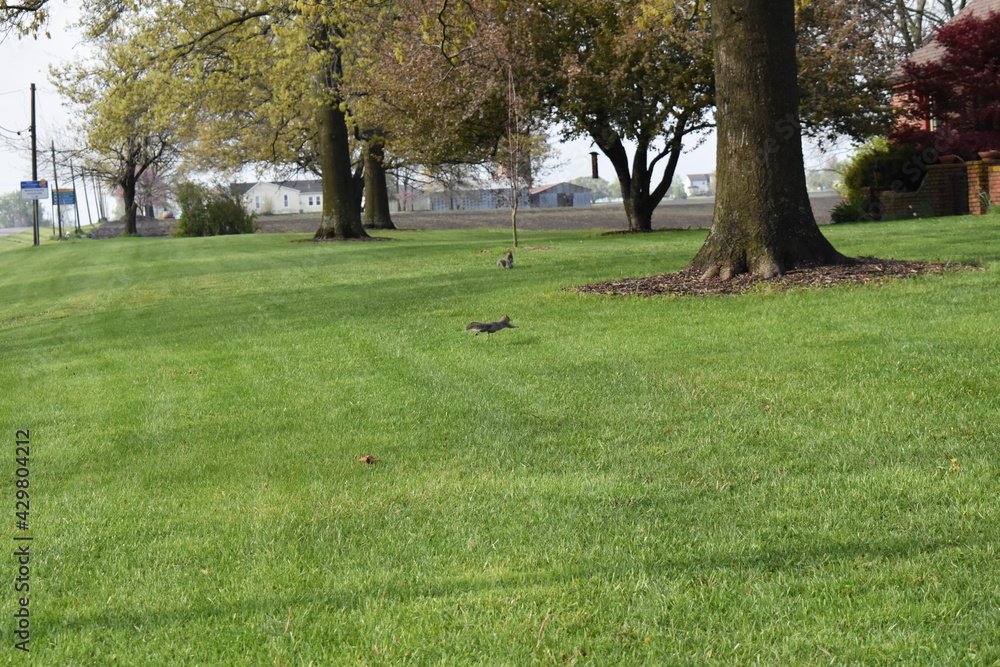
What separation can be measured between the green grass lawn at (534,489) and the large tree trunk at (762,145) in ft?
4.46

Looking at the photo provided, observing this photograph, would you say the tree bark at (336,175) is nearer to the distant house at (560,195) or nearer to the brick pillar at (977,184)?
the brick pillar at (977,184)

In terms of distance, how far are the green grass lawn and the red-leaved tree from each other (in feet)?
61.0

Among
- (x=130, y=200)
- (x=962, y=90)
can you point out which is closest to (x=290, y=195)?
(x=130, y=200)

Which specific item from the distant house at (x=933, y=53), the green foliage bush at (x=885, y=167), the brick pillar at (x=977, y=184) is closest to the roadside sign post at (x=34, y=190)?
the green foliage bush at (x=885, y=167)

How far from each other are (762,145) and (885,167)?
19051 mm

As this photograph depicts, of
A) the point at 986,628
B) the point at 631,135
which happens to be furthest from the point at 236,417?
the point at 631,135

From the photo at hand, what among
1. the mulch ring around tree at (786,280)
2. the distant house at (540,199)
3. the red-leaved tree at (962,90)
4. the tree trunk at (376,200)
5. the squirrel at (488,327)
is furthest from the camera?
the distant house at (540,199)

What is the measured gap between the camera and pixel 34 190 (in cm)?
4397

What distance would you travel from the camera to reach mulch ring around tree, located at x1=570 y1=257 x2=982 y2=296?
10047mm

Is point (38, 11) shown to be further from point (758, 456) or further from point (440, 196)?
point (440, 196)

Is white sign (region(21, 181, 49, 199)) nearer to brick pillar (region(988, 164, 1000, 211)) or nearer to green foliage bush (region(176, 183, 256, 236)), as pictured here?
green foliage bush (region(176, 183, 256, 236))

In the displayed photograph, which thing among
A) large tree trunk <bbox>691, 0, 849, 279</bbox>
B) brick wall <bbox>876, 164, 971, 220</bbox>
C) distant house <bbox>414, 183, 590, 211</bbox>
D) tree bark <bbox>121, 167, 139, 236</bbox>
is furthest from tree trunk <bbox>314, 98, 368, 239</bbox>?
distant house <bbox>414, 183, 590, 211</bbox>

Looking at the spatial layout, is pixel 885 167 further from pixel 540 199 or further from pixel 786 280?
pixel 540 199

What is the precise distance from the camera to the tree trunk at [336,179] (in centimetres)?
2766
